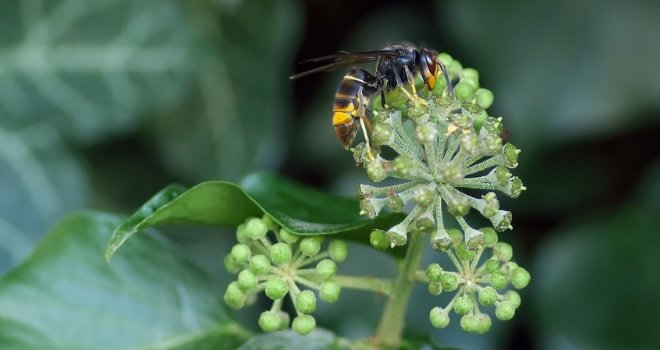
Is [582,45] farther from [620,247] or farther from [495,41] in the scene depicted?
[620,247]

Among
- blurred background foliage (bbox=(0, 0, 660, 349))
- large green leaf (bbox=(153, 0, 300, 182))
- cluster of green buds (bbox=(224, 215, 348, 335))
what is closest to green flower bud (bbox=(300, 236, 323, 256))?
cluster of green buds (bbox=(224, 215, 348, 335))

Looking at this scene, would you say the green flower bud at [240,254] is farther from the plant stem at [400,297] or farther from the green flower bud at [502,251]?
the green flower bud at [502,251]

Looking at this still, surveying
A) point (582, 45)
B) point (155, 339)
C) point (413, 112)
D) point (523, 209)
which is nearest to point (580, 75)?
point (582, 45)

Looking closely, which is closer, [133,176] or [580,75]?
[580,75]

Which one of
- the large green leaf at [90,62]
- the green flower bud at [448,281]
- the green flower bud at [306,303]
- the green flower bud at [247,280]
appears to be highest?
the large green leaf at [90,62]

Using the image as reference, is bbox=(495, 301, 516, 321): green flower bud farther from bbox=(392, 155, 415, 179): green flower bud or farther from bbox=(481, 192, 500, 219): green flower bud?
bbox=(392, 155, 415, 179): green flower bud

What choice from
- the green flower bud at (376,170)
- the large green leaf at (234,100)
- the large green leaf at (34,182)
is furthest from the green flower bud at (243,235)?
the large green leaf at (234,100)
